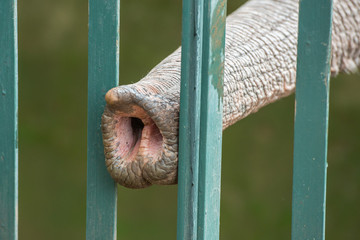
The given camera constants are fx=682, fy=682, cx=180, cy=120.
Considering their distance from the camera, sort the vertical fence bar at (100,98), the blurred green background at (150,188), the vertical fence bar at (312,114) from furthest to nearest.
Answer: the blurred green background at (150,188) → the vertical fence bar at (100,98) → the vertical fence bar at (312,114)

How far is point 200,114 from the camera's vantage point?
3.05 ft

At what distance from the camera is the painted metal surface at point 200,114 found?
919mm

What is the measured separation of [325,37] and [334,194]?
7.41ft

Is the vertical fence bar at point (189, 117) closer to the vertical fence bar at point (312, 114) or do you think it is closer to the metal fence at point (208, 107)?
the metal fence at point (208, 107)

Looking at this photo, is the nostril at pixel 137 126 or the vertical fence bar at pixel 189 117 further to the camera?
the nostril at pixel 137 126

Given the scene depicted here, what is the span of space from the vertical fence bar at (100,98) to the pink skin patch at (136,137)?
0.19 ft

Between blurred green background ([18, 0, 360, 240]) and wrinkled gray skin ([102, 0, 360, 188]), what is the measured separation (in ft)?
4.81

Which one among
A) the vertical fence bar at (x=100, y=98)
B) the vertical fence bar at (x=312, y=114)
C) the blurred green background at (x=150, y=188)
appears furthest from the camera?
the blurred green background at (x=150, y=188)
